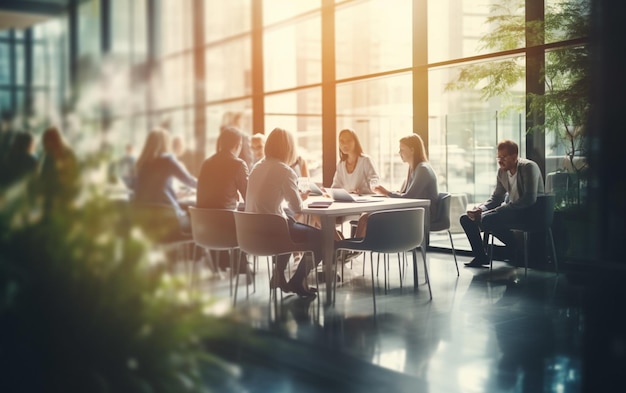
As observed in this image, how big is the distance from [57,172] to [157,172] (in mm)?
309

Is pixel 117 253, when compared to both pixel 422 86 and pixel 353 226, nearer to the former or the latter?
pixel 353 226

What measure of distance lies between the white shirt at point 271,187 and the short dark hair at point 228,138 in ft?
5.16

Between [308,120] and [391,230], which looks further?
[308,120]

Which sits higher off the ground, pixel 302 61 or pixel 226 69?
pixel 302 61

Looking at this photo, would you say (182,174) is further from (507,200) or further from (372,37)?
(372,37)

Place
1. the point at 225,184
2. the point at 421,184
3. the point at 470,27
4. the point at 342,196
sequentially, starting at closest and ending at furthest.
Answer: the point at 225,184 → the point at 342,196 → the point at 421,184 → the point at 470,27

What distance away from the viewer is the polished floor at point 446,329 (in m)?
2.40

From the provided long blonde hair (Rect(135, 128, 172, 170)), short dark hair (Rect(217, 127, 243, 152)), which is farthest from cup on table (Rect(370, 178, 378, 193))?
long blonde hair (Rect(135, 128, 172, 170))

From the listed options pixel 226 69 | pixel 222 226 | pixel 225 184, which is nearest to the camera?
pixel 226 69

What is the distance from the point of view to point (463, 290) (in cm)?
526

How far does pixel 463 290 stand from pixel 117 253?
A: 3.91 m

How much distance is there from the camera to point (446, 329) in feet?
13.3

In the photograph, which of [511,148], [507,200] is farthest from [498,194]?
[511,148]

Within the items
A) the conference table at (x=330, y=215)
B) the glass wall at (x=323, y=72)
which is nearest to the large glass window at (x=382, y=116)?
the glass wall at (x=323, y=72)
